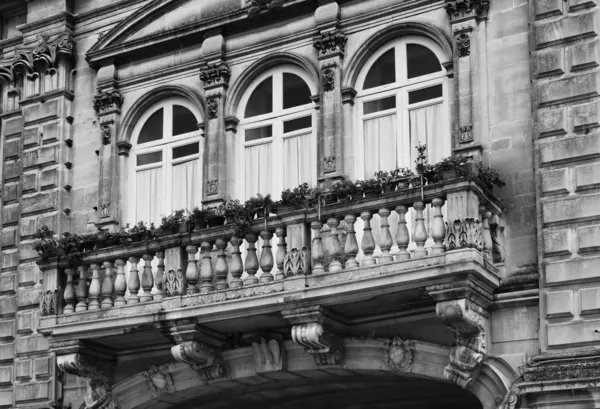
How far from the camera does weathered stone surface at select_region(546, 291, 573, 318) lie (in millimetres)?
16391

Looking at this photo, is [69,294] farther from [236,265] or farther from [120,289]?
[236,265]

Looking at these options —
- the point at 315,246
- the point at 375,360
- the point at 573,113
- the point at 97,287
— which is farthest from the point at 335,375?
the point at 573,113

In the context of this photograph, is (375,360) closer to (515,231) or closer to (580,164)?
(515,231)

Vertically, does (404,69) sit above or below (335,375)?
above

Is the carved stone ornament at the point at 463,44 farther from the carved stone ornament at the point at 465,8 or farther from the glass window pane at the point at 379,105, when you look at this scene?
the glass window pane at the point at 379,105

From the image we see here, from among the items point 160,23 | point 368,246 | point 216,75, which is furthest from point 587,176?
point 160,23

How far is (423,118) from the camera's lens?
18859 mm

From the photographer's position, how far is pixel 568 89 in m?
17.2

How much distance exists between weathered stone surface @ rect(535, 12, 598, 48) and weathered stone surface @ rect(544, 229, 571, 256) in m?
2.63

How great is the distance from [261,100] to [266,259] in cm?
362

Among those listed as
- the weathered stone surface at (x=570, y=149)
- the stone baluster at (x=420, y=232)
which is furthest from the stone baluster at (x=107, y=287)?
the weathered stone surface at (x=570, y=149)

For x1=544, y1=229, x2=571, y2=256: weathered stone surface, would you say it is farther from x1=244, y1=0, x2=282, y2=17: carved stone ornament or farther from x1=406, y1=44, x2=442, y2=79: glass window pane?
x1=244, y1=0, x2=282, y2=17: carved stone ornament

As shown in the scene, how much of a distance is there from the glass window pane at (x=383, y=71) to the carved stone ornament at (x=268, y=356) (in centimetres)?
410

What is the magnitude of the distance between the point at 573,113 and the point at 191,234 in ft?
18.3
